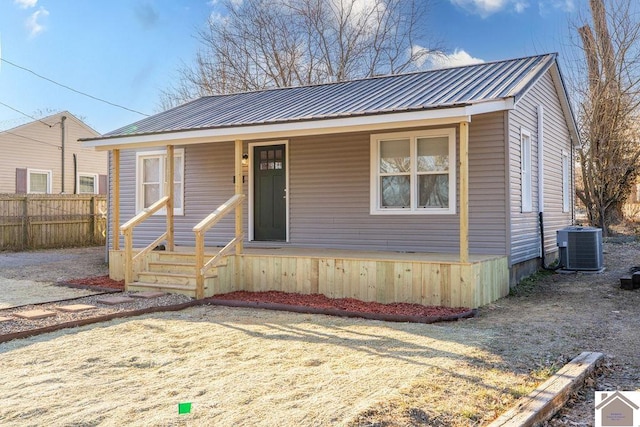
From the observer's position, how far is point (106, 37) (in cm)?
2059

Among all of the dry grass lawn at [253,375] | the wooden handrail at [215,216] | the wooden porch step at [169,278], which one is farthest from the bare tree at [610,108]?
the wooden porch step at [169,278]

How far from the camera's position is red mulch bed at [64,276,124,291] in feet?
29.6

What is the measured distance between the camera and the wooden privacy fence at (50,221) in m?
15.9

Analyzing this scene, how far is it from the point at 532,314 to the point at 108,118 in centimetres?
2653

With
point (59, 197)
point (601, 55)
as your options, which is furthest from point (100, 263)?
point (601, 55)

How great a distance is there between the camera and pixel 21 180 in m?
20.2

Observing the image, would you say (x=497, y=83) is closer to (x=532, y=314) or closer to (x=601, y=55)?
(x=532, y=314)

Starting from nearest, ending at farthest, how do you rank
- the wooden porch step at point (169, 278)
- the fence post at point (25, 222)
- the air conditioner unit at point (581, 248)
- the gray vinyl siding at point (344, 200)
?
the wooden porch step at point (169, 278), the gray vinyl siding at point (344, 200), the air conditioner unit at point (581, 248), the fence post at point (25, 222)

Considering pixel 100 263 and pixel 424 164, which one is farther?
pixel 100 263

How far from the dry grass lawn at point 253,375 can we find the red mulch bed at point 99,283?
9.50ft

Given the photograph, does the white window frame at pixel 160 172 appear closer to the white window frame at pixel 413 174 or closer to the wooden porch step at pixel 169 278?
the wooden porch step at pixel 169 278

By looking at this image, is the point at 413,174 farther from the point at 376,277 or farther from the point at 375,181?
the point at 376,277

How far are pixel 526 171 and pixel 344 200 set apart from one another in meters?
3.33

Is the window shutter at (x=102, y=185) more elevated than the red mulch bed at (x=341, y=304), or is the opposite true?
the window shutter at (x=102, y=185)
